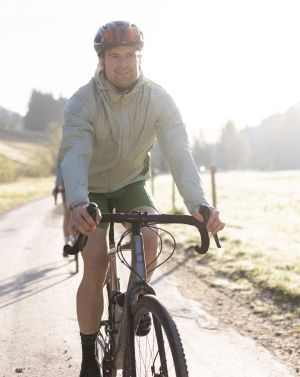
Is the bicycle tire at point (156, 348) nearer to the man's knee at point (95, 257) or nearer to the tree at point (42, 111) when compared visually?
the man's knee at point (95, 257)

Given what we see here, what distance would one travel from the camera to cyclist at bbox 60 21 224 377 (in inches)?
124

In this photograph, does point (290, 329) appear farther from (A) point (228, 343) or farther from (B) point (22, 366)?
(B) point (22, 366)

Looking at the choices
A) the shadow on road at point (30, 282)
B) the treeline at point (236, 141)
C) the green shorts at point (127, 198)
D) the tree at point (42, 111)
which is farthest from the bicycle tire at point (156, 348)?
the tree at point (42, 111)

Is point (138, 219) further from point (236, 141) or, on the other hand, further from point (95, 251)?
point (236, 141)

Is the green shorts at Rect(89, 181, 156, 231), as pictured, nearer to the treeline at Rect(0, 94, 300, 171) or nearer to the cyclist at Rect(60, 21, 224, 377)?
the cyclist at Rect(60, 21, 224, 377)

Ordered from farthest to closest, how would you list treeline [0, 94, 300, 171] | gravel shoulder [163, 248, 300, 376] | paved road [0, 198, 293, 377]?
treeline [0, 94, 300, 171], gravel shoulder [163, 248, 300, 376], paved road [0, 198, 293, 377]

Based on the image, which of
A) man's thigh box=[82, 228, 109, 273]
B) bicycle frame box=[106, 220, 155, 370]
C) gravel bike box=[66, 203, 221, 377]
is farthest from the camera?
man's thigh box=[82, 228, 109, 273]

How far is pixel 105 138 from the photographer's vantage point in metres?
3.38

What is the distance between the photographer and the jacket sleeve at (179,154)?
10.1 feet

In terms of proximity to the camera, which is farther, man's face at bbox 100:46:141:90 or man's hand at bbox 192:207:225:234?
man's face at bbox 100:46:141:90

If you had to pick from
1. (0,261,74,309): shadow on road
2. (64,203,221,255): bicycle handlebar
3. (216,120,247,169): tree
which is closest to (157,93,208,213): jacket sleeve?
(64,203,221,255): bicycle handlebar

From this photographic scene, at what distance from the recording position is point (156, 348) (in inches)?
103

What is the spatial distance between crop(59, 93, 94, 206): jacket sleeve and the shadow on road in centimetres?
378

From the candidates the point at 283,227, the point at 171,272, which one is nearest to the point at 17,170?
the point at 283,227
